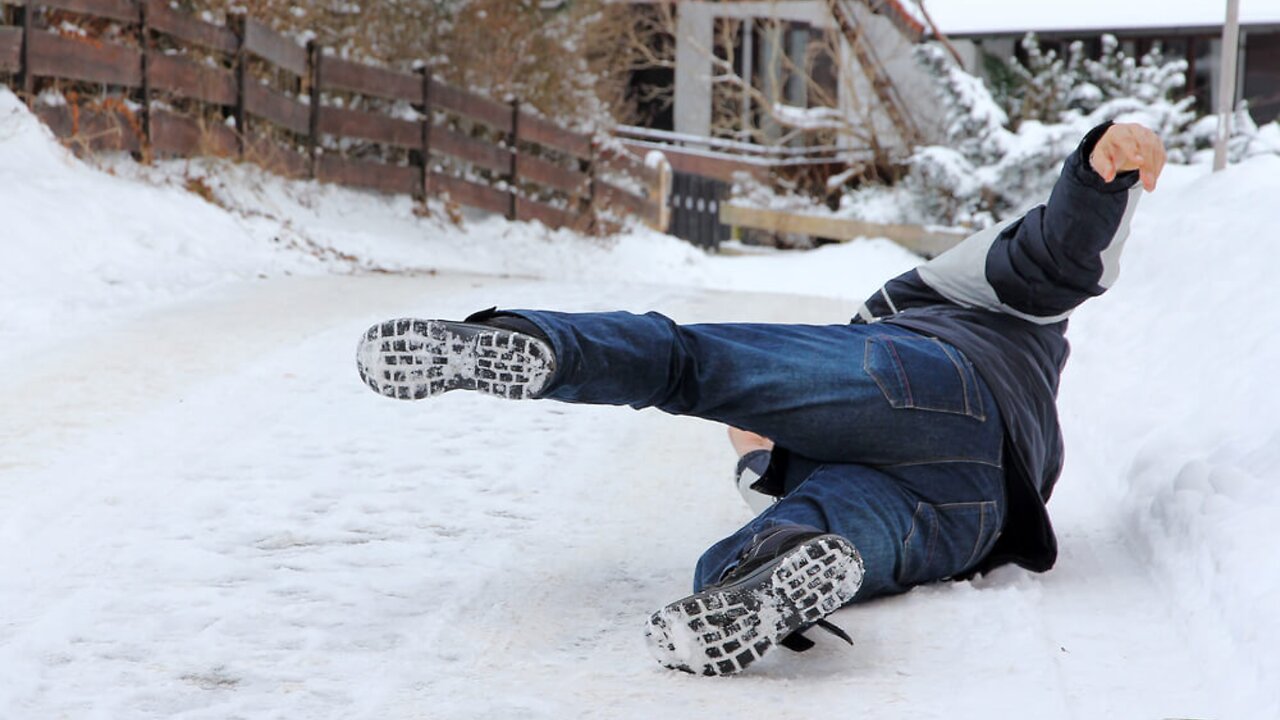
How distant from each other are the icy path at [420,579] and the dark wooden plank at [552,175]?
977cm

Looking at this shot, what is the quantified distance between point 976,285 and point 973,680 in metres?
0.99

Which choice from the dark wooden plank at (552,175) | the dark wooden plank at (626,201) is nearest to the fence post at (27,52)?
the dark wooden plank at (552,175)

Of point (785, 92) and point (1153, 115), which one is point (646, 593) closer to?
point (1153, 115)

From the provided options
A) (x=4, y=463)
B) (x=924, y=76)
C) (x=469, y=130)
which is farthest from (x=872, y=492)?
(x=924, y=76)

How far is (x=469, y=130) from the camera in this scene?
46.6 feet

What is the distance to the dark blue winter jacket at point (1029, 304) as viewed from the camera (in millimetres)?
2838

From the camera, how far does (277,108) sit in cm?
1091

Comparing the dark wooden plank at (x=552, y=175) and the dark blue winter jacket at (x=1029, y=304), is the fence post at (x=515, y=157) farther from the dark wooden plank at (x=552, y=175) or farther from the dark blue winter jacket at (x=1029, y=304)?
the dark blue winter jacket at (x=1029, y=304)

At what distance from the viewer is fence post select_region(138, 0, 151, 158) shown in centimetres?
918

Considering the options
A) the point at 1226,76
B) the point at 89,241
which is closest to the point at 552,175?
the point at 89,241

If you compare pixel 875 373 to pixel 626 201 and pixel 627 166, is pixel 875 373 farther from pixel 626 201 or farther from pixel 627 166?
pixel 627 166

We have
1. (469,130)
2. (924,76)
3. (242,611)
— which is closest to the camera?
(242,611)

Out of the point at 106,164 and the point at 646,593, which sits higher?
the point at 106,164

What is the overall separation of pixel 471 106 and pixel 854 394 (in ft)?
36.7
